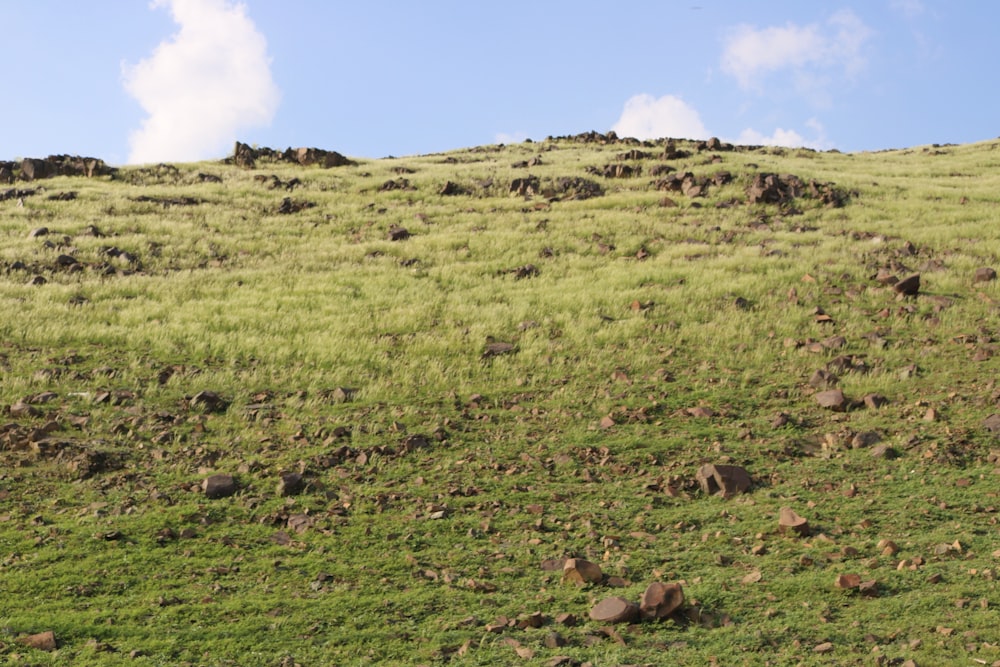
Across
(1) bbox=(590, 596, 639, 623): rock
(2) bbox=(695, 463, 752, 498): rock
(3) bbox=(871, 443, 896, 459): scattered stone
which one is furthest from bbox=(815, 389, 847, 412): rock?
(1) bbox=(590, 596, 639, 623): rock

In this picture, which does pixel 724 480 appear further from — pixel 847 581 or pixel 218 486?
pixel 218 486

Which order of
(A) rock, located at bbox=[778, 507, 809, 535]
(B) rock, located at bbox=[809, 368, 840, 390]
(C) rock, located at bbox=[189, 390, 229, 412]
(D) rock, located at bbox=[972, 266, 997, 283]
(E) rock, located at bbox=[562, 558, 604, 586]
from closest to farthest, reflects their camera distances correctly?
(E) rock, located at bbox=[562, 558, 604, 586] < (A) rock, located at bbox=[778, 507, 809, 535] < (C) rock, located at bbox=[189, 390, 229, 412] < (B) rock, located at bbox=[809, 368, 840, 390] < (D) rock, located at bbox=[972, 266, 997, 283]

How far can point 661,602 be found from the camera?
28.1 feet

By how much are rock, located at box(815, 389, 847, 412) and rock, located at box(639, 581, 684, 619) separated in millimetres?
7402

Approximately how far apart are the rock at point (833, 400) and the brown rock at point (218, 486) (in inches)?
388

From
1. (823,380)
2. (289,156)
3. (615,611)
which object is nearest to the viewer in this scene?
(615,611)

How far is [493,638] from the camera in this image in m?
8.28

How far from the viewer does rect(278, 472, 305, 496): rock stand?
1214 centimetres

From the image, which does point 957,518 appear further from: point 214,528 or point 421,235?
point 421,235

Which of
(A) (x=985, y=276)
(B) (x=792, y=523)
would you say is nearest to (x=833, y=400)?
(B) (x=792, y=523)

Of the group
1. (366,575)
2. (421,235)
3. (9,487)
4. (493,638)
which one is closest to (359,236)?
(421,235)

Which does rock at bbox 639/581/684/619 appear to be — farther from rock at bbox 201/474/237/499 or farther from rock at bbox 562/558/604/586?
rock at bbox 201/474/237/499

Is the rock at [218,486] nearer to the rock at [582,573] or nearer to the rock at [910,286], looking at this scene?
the rock at [582,573]

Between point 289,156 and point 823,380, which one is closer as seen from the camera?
point 823,380
